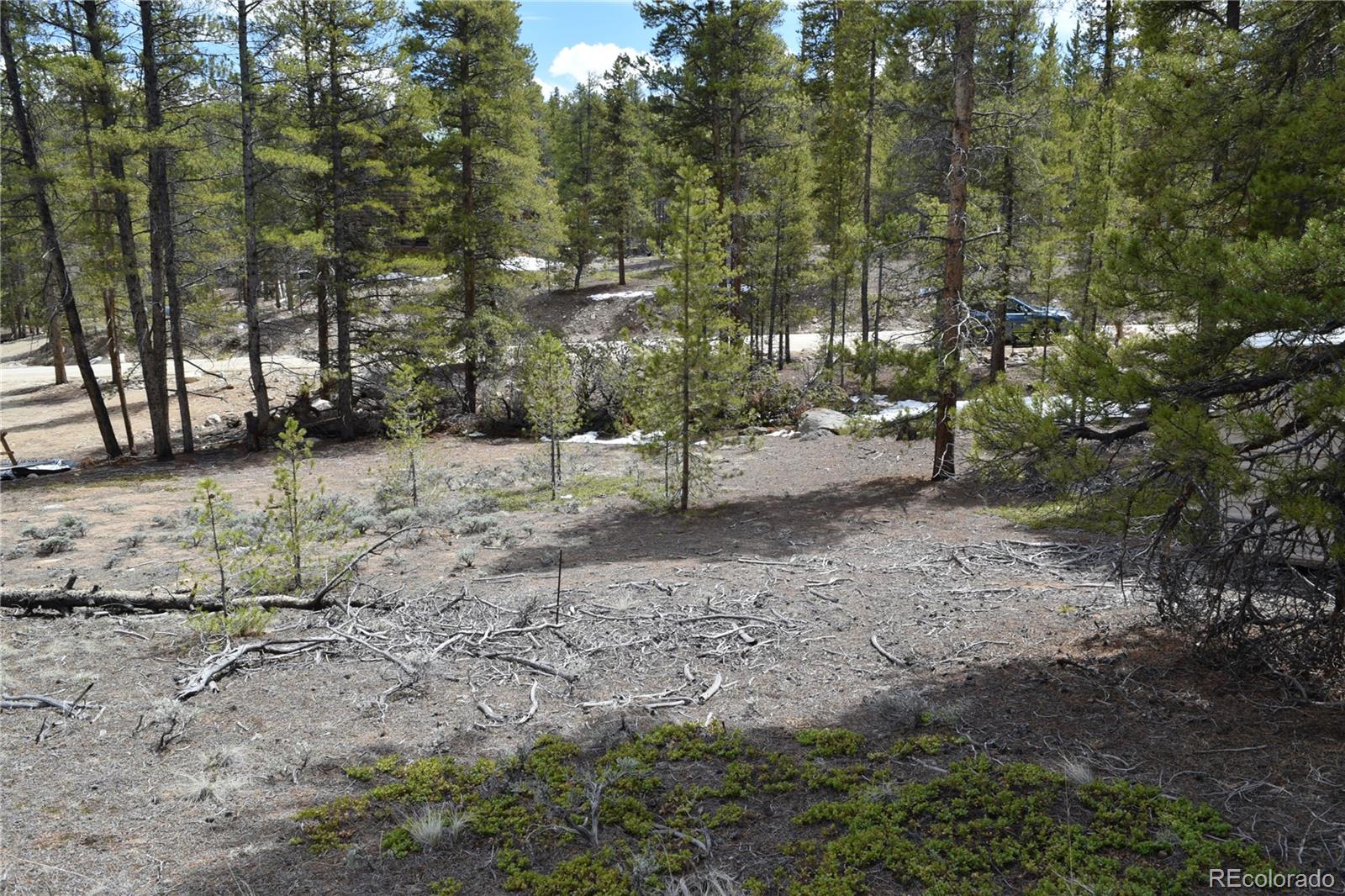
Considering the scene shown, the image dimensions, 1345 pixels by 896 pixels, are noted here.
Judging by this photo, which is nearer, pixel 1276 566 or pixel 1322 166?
pixel 1276 566

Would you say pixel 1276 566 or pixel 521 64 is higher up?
pixel 521 64

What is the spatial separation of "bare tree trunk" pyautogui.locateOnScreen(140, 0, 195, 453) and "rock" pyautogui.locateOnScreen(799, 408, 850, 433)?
15.2m

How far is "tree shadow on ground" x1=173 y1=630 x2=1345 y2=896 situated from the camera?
3.65 metres

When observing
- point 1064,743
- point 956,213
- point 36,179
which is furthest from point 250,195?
point 1064,743

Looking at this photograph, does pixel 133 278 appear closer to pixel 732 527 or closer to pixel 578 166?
pixel 732 527

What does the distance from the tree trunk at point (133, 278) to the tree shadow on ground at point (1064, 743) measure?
57.6ft

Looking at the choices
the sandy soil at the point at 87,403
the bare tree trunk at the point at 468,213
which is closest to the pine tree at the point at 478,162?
the bare tree trunk at the point at 468,213

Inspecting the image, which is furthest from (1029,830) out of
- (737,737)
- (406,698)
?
(406,698)

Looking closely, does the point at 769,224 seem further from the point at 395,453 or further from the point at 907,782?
the point at 907,782

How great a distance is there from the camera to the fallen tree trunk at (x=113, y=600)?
7.41 meters

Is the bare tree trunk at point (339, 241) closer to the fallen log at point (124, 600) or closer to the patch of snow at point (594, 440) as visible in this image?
the patch of snow at point (594, 440)

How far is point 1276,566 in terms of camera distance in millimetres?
4574

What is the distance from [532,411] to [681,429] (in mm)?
3811

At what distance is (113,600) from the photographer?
24.9 feet
